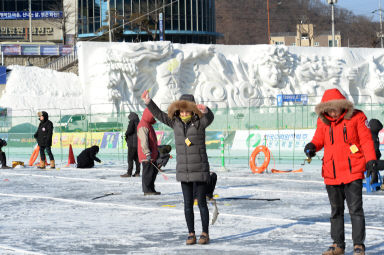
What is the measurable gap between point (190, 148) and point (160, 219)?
7.00 feet

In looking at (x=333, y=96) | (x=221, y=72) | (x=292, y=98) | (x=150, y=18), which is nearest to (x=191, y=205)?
(x=333, y=96)

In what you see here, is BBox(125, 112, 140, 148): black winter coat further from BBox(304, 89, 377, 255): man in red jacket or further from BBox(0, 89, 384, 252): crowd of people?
BBox(304, 89, 377, 255): man in red jacket

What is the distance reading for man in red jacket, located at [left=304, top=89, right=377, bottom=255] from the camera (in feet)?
22.8

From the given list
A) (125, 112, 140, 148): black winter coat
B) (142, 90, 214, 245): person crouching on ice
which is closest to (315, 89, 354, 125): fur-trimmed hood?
(142, 90, 214, 245): person crouching on ice

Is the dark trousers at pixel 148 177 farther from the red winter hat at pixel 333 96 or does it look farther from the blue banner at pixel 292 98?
the blue banner at pixel 292 98

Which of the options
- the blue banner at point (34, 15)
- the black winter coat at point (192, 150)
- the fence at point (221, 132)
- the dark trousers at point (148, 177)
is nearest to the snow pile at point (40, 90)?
the fence at point (221, 132)

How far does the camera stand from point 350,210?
23.0 feet

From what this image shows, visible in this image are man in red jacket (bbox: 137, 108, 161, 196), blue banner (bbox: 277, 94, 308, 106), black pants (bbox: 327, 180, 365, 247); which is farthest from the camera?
blue banner (bbox: 277, 94, 308, 106)

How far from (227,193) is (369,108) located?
1291 cm

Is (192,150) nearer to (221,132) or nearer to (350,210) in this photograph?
(350,210)

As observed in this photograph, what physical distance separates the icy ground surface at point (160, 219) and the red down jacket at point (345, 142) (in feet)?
2.90

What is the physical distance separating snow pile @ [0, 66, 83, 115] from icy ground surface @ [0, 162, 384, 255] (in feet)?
83.7

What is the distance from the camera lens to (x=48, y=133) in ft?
66.6

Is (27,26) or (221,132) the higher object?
(27,26)
